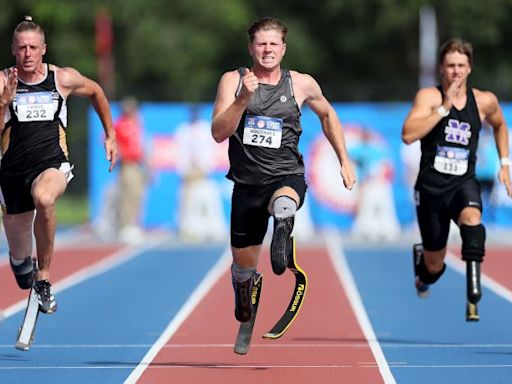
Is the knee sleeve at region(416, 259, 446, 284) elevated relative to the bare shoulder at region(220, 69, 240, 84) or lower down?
lower down

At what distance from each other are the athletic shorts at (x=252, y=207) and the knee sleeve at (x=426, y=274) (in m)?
2.57

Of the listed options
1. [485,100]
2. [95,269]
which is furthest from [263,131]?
[95,269]

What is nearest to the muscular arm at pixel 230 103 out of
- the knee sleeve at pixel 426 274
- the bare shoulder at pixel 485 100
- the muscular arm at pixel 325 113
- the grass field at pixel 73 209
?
the muscular arm at pixel 325 113

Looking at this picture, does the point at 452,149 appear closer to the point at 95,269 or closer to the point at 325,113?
the point at 325,113

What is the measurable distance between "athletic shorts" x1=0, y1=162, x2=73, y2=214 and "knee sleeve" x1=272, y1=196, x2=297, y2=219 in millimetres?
1706

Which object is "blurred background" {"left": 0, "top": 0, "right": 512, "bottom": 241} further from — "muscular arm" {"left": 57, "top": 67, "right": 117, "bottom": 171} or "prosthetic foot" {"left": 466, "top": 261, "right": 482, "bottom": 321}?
"prosthetic foot" {"left": 466, "top": 261, "right": 482, "bottom": 321}

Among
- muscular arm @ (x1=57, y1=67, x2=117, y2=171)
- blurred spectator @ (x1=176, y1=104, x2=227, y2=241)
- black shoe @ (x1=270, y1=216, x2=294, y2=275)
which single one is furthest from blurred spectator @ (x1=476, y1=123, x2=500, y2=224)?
black shoe @ (x1=270, y1=216, x2=294, y2=275)

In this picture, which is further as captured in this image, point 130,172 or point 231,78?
point 130,172

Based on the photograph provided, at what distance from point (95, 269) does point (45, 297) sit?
8299 mm

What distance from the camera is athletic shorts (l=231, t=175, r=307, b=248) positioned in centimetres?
890

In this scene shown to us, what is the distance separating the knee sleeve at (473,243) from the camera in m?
10.1

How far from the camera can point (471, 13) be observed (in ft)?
132

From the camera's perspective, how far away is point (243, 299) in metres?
9.16

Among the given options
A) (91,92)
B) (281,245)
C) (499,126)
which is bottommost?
(281,245)
